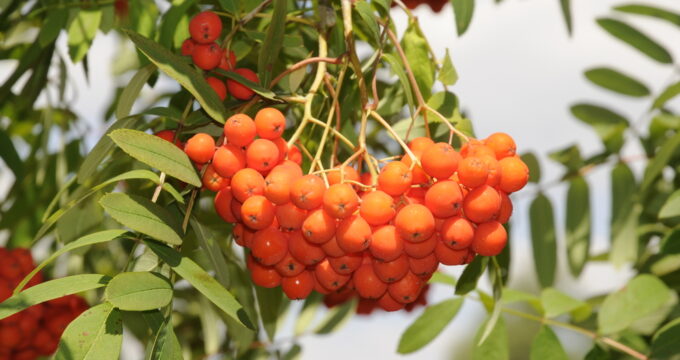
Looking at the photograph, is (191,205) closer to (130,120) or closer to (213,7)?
(130,120)

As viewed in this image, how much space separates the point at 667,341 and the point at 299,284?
36.2 inches

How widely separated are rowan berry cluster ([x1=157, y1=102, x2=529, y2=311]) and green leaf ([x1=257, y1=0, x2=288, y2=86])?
9 centimetres

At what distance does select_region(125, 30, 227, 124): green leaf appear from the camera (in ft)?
4.08

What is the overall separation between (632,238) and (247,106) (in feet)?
4.26

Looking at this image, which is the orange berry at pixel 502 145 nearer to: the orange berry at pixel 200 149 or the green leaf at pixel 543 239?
the orange berry at pixel 200 149

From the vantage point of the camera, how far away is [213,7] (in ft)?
5.87

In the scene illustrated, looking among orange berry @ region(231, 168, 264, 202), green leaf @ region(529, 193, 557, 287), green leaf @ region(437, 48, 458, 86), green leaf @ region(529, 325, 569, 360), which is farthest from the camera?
green leaf @ region(529, 193, 557, 287)

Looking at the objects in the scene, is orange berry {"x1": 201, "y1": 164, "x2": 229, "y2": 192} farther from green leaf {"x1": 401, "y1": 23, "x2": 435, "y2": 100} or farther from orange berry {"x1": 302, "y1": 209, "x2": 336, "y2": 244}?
green leaf {"x1": 401, "y1": 23, "x2": 435, "y2": 100}

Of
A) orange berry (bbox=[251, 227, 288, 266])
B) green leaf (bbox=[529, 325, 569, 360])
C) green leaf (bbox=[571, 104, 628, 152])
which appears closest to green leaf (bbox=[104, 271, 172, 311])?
orange berry (bbox=[251, 227, 288, 266])

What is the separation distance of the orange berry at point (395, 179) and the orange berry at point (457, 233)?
86mm

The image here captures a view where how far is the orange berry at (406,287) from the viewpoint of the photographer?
1.33m

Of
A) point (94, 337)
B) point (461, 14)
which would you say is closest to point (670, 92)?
point (461, 14)

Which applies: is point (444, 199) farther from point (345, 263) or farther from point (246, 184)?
point (246, 184)

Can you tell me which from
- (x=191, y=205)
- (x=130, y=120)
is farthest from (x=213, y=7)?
(x=191, y=205)
